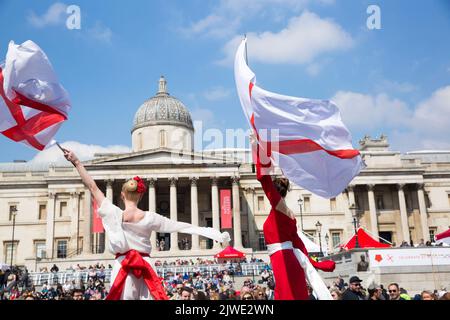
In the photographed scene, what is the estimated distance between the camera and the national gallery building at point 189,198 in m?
48.9

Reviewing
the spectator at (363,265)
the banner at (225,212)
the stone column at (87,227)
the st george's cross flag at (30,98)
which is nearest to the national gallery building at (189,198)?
the stone column at (87,227)

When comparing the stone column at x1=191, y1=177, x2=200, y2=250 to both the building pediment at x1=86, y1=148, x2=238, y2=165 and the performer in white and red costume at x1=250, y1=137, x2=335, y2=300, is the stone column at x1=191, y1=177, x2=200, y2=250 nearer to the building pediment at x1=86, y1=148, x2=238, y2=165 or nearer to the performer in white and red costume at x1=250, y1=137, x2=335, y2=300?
the building pediment at x1=86, y1=148, x2=238, y2=165

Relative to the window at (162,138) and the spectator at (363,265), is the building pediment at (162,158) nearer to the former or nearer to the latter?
the window at (162,138)

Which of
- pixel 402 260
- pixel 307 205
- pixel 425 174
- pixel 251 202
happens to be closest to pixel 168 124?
pixel 251 202

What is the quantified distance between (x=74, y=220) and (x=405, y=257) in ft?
126

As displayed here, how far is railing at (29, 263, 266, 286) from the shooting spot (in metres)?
33.1

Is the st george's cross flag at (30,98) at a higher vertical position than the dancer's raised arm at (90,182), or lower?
higher

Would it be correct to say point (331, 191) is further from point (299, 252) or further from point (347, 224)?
point (347, 224)

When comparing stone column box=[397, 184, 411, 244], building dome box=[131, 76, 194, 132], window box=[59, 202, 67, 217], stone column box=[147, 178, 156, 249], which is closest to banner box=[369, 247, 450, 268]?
stone column box=[147, 178, 156, 249]

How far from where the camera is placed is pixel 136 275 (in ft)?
16.7

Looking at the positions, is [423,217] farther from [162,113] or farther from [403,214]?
[162,113]

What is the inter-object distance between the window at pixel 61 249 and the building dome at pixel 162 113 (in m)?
15.7

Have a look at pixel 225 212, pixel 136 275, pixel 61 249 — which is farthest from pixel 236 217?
pixel 136 275

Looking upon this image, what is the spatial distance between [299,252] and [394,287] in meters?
4.94
